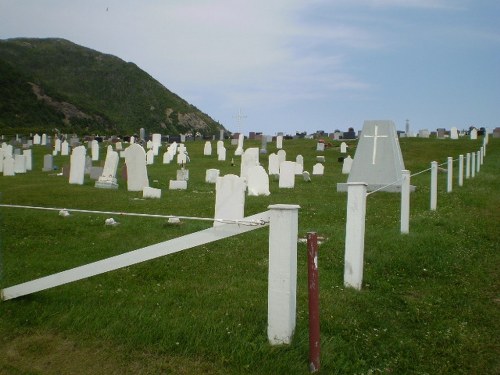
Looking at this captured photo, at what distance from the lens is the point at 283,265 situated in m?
4.31

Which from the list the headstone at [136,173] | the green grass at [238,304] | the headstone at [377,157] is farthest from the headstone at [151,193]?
the headstone at [377,157]

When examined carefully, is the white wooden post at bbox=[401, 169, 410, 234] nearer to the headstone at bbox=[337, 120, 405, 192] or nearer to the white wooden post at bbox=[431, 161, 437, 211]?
the white wooden post at bbox=[431, 161, 437, 211]

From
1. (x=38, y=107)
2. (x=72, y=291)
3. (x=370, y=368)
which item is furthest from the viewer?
(x=38, y=107)

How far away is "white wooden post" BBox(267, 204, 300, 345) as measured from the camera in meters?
4.29

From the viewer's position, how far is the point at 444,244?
876 centimetres

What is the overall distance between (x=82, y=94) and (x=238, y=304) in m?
102

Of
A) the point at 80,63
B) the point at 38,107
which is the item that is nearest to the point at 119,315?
the point at 38,107

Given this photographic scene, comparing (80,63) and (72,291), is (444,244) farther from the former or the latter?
(80,63)

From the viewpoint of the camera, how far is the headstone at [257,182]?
651 inches

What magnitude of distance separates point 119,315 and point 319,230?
18.0 feet

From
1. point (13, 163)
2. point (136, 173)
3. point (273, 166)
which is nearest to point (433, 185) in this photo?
point (136, 173)

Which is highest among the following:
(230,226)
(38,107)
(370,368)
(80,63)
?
(80,63)

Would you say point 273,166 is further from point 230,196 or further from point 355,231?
point 355,231

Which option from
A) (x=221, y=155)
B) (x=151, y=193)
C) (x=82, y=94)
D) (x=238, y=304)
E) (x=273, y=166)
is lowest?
(x=238, y=304)
